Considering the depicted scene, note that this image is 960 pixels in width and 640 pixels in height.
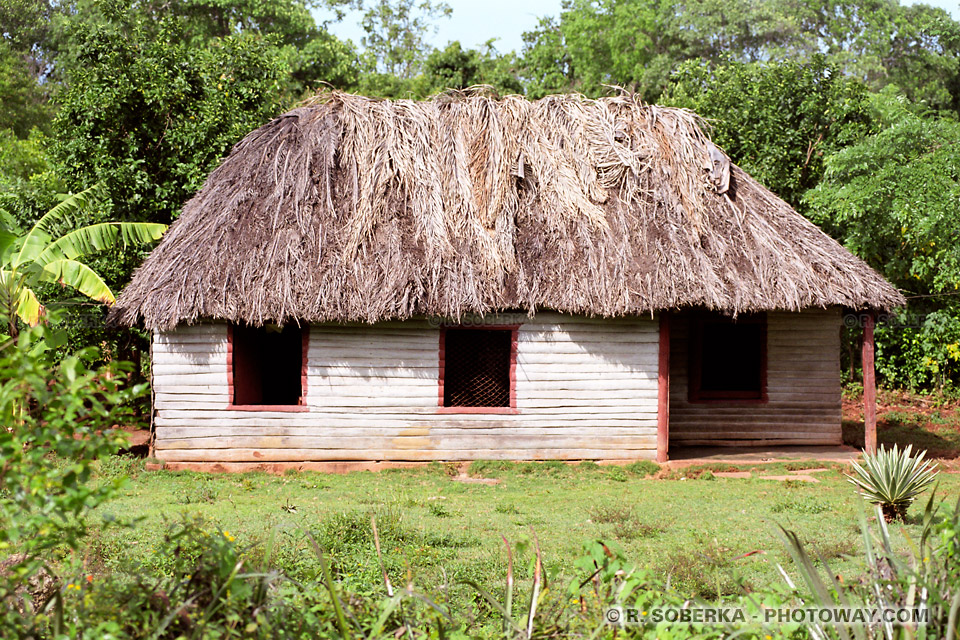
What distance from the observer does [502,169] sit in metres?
12.0

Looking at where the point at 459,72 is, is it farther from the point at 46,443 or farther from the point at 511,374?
the point at 46,443

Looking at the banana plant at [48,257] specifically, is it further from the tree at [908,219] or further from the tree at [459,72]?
the tree at [459,72]

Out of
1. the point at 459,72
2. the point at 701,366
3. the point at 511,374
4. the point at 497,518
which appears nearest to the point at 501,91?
the point at 459,72

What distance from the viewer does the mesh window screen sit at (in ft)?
41.2

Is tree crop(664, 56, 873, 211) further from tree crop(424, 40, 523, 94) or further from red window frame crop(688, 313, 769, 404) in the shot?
tree crop(424, 40, 523, 94)

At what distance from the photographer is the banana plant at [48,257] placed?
376 inches

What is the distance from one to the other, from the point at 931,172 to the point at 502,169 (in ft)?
19.9

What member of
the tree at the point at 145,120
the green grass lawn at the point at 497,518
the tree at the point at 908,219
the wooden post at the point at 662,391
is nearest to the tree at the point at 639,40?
the tree at the point at 908,219

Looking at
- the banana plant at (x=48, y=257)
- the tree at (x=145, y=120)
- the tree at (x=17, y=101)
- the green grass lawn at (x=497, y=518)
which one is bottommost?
the green grass lawn at (x=497, y=518)

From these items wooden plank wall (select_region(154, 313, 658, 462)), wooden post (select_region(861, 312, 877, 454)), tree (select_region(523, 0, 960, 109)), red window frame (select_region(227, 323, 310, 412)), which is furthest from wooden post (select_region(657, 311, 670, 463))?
tree (select_region(523, 0, 960, 109))

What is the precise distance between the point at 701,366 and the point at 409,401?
4608 millimetres

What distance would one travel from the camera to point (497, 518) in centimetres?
845

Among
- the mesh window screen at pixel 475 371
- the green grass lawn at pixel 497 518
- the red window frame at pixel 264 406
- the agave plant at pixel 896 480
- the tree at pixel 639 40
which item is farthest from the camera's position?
the tree at pixel 639 40

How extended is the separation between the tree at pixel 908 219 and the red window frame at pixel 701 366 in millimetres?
2304
